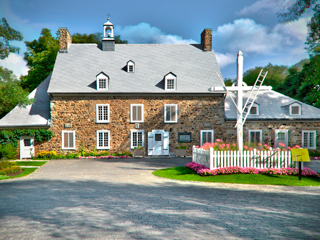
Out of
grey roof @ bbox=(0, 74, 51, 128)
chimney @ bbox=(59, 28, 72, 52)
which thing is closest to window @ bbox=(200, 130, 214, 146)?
grey roof @ bbox=(0, 74, 51, 128)

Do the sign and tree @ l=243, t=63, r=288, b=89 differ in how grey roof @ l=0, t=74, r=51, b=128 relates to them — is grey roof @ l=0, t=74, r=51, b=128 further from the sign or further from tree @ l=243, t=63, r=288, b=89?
tree @ l=243, t=63, r=288, b=89

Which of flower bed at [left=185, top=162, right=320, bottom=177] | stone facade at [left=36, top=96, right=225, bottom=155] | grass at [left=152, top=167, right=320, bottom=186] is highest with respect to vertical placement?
stone facade at [left=36, top=96, right=225, bottom=155]

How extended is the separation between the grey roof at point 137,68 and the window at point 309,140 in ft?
29.8

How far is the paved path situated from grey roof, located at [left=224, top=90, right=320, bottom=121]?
15182 millimetres

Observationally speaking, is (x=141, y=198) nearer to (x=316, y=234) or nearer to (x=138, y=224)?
(x=138, y=224)

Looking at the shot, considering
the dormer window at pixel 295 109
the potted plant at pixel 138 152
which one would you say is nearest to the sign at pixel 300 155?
the potted plant at pixel 138 152

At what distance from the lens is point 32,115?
956 inches

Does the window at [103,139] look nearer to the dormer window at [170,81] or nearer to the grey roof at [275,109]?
the dormer window at [170,81]

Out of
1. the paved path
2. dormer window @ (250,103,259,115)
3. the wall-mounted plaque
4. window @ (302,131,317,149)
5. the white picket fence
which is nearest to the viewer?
the paved path

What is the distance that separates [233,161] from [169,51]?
60.1ft

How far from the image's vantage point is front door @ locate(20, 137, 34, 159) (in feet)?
75.7

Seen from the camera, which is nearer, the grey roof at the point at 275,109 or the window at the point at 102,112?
the window at the point at 102,112

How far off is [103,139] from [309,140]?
1861 centimetres

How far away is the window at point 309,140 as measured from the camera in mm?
24266
